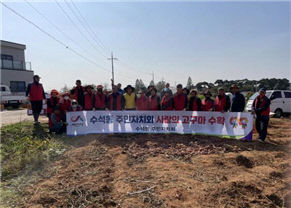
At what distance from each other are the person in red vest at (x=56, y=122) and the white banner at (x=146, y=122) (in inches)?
11.3

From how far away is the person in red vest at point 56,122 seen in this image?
6.88 m

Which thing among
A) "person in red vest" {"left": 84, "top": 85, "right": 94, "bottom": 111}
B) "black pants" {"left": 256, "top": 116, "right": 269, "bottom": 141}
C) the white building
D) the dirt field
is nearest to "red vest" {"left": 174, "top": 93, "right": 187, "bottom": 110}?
the dirt field

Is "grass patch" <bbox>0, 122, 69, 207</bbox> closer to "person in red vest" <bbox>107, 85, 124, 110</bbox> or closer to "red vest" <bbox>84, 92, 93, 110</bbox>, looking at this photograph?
"red vest" <bbox>84, 92, 93, 110</bbox>

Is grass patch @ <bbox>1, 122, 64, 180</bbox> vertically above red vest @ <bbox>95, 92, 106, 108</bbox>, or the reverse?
red vest @ <bbox>95, 92, 106, 108</bbox>

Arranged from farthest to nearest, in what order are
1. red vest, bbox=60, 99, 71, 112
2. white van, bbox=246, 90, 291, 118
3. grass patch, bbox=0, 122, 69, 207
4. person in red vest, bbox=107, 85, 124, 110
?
1. white van, bbox=246, 90, 291, 118
2. person in red vest, bbox=107, 85, 124, 110
3. red vest, bbox=60, 99, 71, 112
4. grass patch, bbox=0, 122, 69, 207

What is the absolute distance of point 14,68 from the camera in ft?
83.5

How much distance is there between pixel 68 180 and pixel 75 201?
72 centimetres

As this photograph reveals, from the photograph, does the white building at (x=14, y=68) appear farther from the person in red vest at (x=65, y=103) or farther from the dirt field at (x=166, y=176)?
the dirt field at (x=166, y=176)

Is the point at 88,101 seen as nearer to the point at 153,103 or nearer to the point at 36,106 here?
the point at 36,106

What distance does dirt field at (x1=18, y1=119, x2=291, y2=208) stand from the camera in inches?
118

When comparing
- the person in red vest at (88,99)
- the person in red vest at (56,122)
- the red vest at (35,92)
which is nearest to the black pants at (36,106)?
the red vest at (35,92)

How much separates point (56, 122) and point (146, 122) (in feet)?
10.5

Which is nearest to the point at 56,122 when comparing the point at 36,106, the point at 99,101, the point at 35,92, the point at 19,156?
the point at 36,106

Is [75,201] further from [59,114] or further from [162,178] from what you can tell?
[59,114]
